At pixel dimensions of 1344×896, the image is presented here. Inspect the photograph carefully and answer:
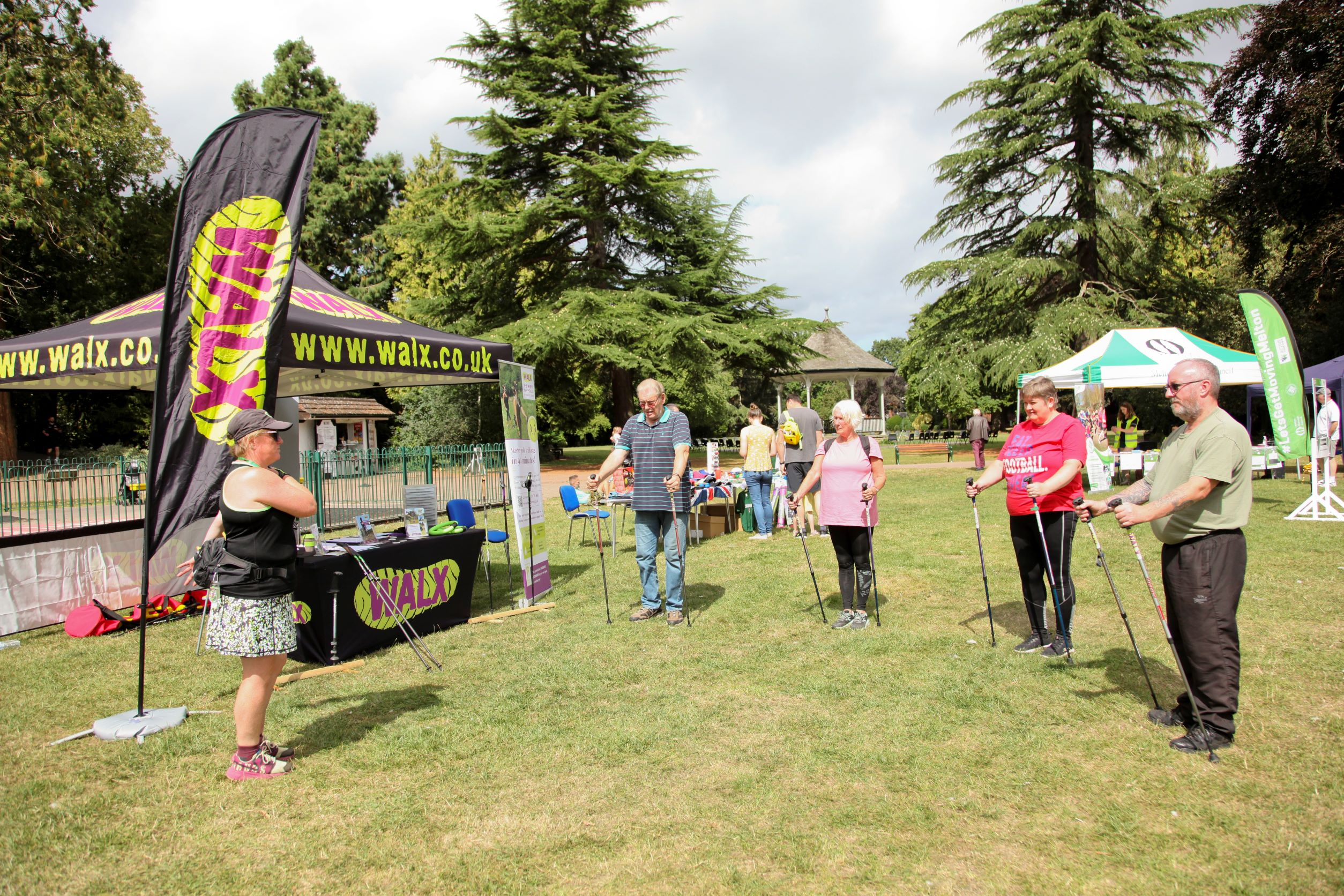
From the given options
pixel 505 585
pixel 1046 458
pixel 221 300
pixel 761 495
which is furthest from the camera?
pixel 761 495

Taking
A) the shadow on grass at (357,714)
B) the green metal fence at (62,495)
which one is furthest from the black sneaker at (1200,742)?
the green metal fence at (62,495)

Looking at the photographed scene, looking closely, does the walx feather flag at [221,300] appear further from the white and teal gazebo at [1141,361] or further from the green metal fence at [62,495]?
the white and teal gazebo at [1141,361]

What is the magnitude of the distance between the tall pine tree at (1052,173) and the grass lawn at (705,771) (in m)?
19.0

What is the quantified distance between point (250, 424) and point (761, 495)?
293 inches

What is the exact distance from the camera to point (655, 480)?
6.21m

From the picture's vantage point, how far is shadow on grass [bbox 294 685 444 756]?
4.19 m

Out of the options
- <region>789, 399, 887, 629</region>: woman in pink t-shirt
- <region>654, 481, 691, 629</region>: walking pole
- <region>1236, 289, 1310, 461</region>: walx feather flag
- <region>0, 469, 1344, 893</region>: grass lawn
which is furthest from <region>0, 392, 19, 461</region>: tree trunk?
<region>1236, 289, 1310, 461</region>: walx feather flag

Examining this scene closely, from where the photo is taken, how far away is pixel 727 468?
26.3 m

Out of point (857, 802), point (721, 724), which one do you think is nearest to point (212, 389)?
point (721, 724)

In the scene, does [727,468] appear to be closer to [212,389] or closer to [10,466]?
[10,466]

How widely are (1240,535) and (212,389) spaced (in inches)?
215

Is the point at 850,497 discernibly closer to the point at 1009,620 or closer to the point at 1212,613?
the point at 1009,620

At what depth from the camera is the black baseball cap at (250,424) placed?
12.1ft

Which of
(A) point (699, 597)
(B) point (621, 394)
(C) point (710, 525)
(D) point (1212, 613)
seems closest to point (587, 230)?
(B) point (621, 394)
